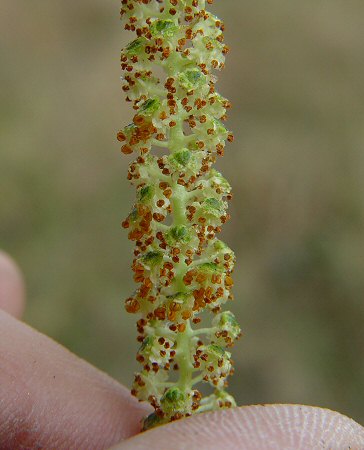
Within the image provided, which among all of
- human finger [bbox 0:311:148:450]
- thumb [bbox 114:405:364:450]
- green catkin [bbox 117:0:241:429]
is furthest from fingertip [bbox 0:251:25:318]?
thumb [bbox 114:405:364:450]

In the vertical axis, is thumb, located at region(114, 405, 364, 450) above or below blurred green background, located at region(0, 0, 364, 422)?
below

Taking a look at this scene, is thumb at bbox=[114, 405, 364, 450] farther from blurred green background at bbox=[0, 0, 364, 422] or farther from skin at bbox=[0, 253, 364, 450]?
blurred green background at bbox=[0, 0, 364, 422]

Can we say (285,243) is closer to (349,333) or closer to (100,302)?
(349,333)

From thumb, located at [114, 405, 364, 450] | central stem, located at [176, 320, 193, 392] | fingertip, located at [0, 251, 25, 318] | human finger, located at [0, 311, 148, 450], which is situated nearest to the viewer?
thumb, located at [114, 405, 364, 450]

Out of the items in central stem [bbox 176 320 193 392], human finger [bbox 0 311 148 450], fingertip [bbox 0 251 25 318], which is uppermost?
fingertip [bbox 0 251 25 318]

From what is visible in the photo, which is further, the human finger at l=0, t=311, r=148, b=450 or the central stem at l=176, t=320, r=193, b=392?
the human finger at l=0, t=311, r=148, b=450

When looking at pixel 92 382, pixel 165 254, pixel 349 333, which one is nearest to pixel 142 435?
pixel 165 254

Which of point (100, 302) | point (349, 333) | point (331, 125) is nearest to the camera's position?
point (349, 333)

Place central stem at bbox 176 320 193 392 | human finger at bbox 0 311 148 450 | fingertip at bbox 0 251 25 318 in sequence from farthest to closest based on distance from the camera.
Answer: fingertip at bbox 0 251 25 318, human finger at bbox 0 311 148 450, central stem at bbox 176 320 193 392
